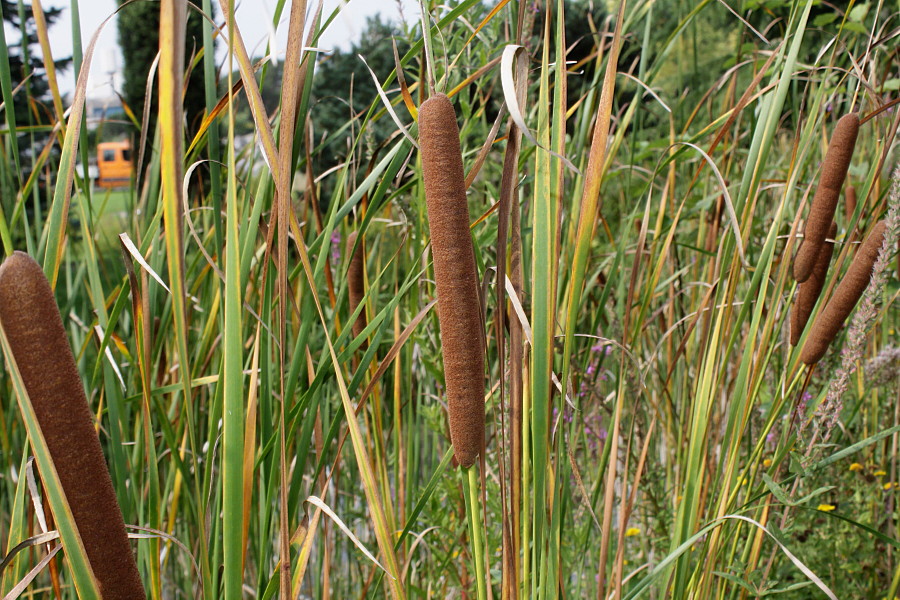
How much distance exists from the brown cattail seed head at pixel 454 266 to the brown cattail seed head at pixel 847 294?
0.50 meters

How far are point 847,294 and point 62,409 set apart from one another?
0.81 metres

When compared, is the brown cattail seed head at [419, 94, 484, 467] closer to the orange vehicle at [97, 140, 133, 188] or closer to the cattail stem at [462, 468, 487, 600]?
the cattail stem at [462, 468, 487, 600]

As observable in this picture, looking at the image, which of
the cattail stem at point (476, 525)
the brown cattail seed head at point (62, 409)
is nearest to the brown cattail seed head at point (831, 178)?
the cattail stem at point (476, 525)

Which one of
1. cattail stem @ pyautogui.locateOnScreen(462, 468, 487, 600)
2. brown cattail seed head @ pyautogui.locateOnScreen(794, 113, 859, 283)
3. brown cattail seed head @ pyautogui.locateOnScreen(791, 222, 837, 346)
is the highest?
brown cattail seed head @ pyautogui.locateOnScreen(794, 113, 859, 283)

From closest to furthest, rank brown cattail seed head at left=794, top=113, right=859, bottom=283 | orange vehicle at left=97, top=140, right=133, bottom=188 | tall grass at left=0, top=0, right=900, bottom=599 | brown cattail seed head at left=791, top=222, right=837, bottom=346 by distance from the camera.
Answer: tall grass at left=0, top=0, right=900, bottom=599 < brown cattail seed head at left=794, top=113, right=859, bottom=283 < brown cattail seed head at left=791, top=222, right=837, bottom=346 < orange vehicle at left=97, top=140, right=133, bottom=188

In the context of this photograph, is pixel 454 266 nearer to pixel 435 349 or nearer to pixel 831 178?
pixel 831 178

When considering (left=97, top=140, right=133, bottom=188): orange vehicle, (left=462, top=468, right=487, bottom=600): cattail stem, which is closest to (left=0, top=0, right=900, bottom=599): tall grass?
(left=462, top=468, right=487, bottom=600): cattail stem

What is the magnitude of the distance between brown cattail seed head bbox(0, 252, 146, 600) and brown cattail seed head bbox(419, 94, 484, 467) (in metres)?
0.25

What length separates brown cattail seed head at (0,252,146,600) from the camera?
42cm

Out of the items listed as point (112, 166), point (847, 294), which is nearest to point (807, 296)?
point (847, 294)

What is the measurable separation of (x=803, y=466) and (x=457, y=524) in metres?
0.57

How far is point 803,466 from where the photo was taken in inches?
37.4

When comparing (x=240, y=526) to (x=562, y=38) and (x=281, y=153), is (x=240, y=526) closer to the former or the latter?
(x=281, y=153)

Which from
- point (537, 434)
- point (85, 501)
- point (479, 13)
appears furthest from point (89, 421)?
point (479, 13)
